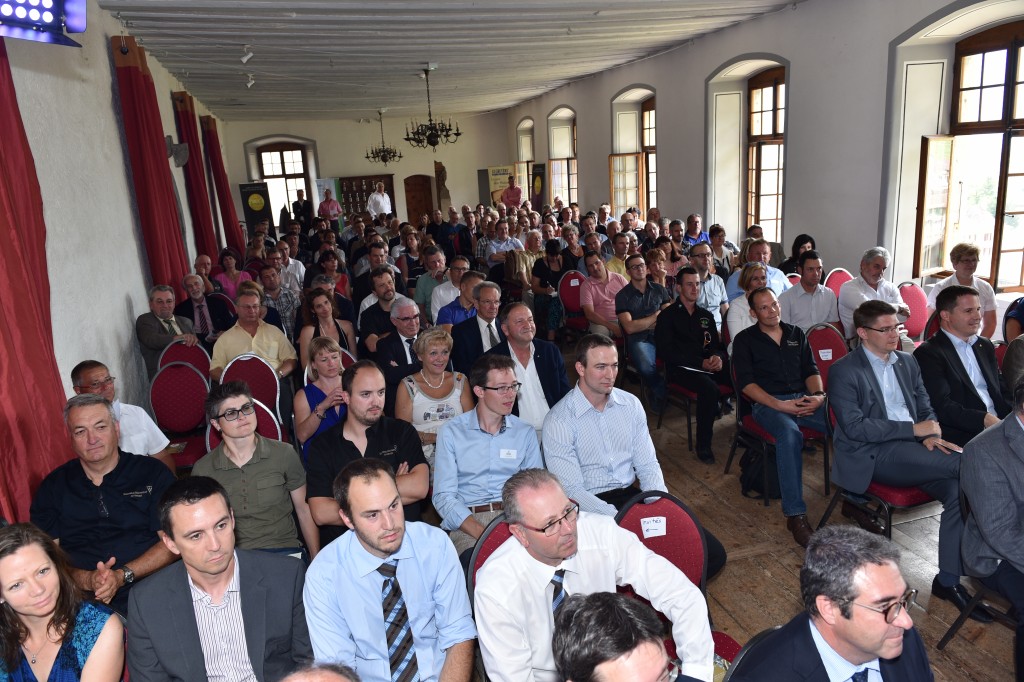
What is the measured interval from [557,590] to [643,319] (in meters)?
4.01

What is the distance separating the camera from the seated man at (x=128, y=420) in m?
3.55

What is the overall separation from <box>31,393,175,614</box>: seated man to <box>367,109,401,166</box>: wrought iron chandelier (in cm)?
1753

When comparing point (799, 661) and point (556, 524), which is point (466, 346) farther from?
point (799, 661)

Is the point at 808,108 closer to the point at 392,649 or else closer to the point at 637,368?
the point at 637,368

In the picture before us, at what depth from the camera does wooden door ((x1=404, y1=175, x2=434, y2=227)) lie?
2256 cm

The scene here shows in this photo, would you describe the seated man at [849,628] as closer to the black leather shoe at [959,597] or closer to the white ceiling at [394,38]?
the black leather shoe at [959,597]

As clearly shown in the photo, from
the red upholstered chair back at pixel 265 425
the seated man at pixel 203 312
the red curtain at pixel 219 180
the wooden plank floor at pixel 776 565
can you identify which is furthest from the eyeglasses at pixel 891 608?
the red curtain at pixel 219 180

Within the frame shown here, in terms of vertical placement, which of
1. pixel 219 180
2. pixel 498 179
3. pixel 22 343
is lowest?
pixel 22 343

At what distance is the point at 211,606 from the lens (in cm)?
220

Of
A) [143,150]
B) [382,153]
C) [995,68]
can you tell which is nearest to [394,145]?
[382,153]

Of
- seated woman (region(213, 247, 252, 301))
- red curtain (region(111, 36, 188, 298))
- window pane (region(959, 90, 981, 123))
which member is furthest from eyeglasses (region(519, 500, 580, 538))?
window pane (region(959, 90, 981, 123))

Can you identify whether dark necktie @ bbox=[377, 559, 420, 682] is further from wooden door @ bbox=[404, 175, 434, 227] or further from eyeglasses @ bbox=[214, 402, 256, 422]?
wooden door @ bbox=[404, 175, 434, 227]

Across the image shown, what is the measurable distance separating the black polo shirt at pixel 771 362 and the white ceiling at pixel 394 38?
4.23 meters

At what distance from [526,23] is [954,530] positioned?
6865 millimetres
